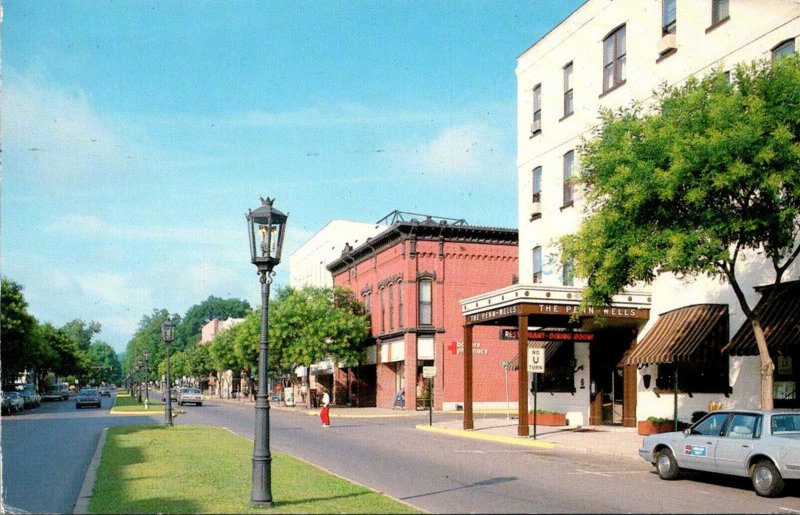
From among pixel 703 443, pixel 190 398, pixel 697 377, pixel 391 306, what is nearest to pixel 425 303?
pixel 391 306

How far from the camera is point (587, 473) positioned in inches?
678

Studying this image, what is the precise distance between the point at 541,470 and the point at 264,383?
7.97m

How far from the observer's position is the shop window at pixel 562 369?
111 ft

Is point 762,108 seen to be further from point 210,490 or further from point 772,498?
point 210,490

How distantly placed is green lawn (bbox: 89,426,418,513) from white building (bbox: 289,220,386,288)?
150 ft

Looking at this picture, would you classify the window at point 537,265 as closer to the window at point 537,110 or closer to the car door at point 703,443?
the window at point 537,110

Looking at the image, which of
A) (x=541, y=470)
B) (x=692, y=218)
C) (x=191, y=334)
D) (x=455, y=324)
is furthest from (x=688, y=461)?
(x=191, y=334)

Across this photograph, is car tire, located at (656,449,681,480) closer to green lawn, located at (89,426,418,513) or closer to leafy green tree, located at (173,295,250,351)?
green lawn, located at (89,426,418,513)

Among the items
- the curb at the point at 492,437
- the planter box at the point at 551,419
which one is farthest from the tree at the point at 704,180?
the planter box at the point at 551,419

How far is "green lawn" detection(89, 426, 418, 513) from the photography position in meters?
11.6

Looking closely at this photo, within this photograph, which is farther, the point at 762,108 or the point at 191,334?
the point at 191,334

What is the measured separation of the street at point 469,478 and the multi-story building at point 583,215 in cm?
512

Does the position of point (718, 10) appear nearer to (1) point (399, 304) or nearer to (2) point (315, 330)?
(1) point (399, 304)

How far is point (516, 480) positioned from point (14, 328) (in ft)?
166
